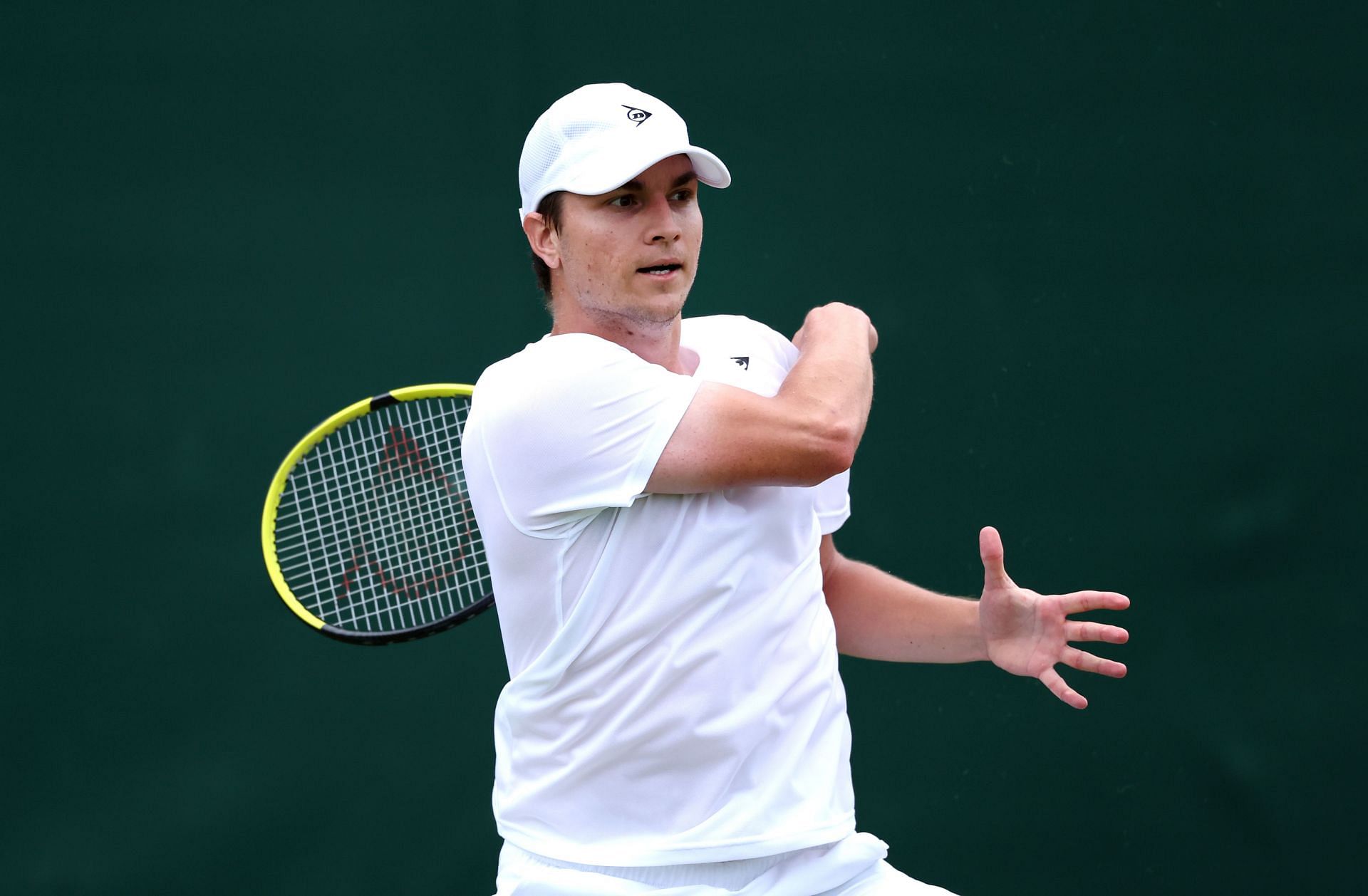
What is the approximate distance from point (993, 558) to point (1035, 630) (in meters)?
Answer: 0.19

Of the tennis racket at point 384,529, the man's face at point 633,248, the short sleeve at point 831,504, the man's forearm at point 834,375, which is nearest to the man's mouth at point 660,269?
the man's face at point 633,248

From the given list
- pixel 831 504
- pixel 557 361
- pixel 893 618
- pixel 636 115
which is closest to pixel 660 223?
pixel 636 115

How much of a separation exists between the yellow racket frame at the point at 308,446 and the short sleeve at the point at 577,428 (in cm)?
69

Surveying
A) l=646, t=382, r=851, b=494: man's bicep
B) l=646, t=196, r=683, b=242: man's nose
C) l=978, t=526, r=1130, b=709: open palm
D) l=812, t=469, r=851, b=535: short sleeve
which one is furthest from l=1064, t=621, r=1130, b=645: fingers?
l=646, t=196, r=683, b=242: man's nose

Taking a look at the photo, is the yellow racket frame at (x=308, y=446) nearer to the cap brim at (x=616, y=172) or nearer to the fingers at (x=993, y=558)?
the cap brim at (x=616, y=172)

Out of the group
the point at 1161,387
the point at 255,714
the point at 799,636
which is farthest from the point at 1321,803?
the point at 255,714

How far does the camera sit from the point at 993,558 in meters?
2.49

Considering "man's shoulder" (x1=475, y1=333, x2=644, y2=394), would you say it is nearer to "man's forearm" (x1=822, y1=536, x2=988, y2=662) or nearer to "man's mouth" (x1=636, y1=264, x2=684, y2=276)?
"man's mouth" (x1=636, y1=264, x2=684, y2=276)

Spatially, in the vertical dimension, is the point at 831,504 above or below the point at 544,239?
below

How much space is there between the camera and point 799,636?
242 centimetres

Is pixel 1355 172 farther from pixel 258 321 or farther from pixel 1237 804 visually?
pixel 258 321

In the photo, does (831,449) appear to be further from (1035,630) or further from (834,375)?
(1035,630)

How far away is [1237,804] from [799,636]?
2206 mm

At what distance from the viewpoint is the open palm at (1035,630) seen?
8.29 ft
